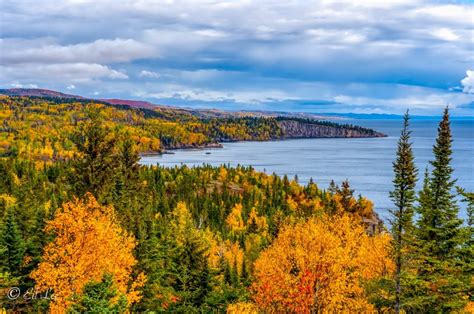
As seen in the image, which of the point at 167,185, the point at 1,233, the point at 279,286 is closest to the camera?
the point at 1,233

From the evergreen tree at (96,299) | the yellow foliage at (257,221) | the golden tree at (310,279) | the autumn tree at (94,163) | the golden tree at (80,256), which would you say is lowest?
the yellow foliage at (257,221)

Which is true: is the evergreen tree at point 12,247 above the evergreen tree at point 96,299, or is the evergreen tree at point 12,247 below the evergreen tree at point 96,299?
below

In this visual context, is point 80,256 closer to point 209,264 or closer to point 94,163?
point 94,163

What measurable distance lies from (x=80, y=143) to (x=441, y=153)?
32842 millimetres

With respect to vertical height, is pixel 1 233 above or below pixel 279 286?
above

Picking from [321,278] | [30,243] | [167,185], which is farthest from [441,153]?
[167,185]

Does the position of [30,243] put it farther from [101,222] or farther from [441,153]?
[441,153]

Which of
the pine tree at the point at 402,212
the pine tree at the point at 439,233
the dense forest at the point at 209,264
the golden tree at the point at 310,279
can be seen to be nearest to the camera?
the dense forest at the point at 209,264

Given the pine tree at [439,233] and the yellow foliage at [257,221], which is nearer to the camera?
the pine tree at [439,233]

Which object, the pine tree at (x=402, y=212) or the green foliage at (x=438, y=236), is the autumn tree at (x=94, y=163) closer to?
the pine tree at (x=402, y=212)

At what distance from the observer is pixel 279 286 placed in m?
46.5

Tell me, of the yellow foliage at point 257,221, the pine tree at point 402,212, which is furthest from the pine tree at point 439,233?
the yellow foliage at point 257,221

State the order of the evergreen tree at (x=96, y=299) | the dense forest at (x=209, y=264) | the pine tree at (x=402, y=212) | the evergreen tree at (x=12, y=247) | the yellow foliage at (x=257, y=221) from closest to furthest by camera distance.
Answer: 1. the evergreen tree at (x=96, y=299)
2. the dense forest at (x=209, y=264)
3. the pine tree at (x=402, y=212)
4. the evergreen tree at (x=12, y=247)
5. the yellow foliage at (x=257, y=221)

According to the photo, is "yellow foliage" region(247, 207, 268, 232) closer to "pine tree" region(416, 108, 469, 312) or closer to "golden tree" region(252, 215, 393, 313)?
"golden tree" region(252, 215, 393, 313)
